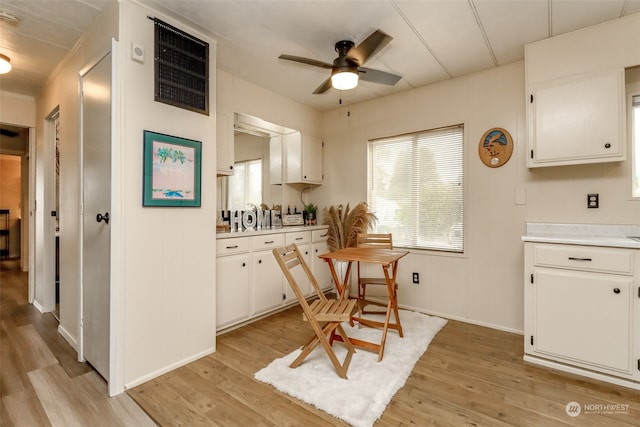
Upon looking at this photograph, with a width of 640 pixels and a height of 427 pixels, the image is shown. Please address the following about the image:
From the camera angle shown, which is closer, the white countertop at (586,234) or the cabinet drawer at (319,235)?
the white countertop at (586,234)

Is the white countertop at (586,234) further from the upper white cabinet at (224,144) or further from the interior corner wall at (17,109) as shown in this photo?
the interior corner wall at (17,109)

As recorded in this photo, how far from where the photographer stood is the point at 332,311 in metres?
2.13

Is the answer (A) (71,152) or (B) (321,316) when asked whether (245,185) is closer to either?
(A) (71,152)

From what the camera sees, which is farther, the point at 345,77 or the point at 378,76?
the point at 378,76

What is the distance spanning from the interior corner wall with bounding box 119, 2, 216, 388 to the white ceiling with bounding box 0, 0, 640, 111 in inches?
15.1

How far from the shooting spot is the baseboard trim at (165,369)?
77.0 inches

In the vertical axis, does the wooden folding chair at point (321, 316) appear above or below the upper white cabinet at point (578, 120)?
below

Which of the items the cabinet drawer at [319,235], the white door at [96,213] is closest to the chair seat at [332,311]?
the white door at [96,213]

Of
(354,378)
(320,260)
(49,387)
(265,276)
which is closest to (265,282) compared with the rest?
(265,276)

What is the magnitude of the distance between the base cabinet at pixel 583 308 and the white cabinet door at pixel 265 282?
2.36 metres

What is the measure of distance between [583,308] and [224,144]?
3.32 metres

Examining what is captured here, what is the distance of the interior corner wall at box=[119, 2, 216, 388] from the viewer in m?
1.94

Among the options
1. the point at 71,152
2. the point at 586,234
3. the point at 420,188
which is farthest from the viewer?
the point at 420,188

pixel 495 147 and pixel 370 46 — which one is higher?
pixel 370 46
